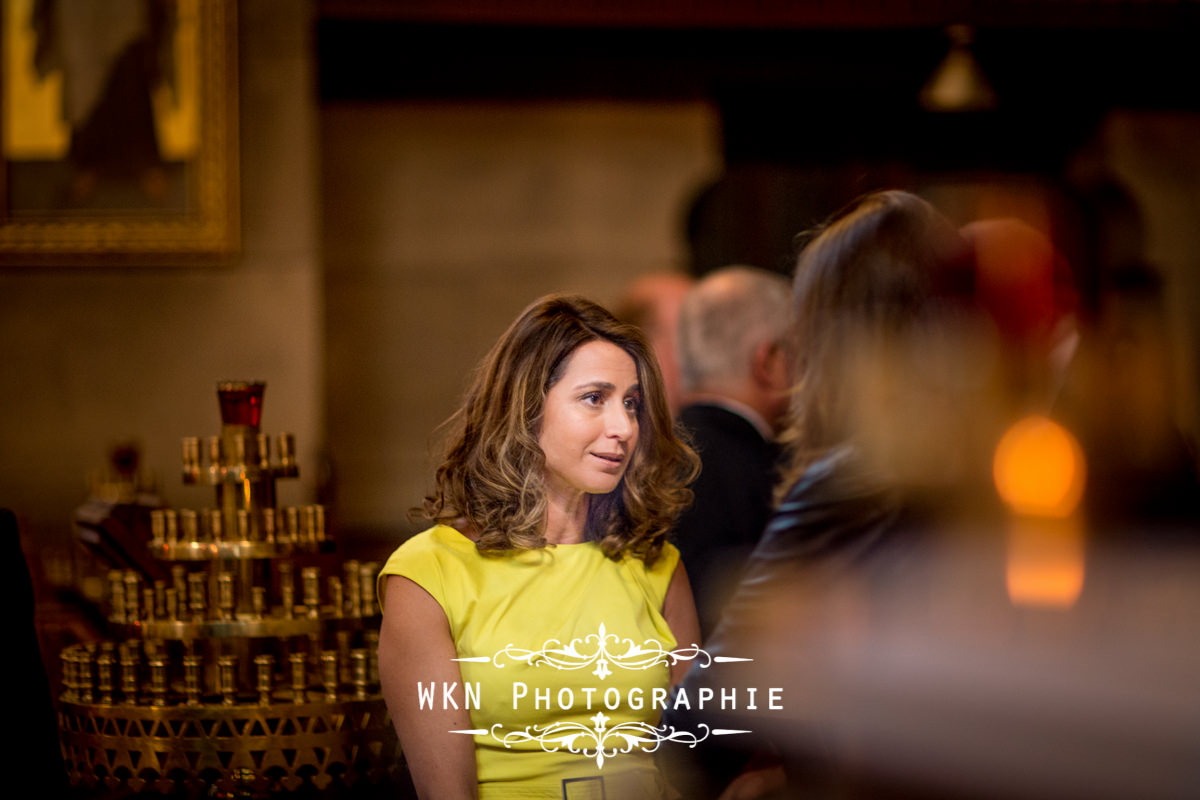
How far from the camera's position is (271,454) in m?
1.80

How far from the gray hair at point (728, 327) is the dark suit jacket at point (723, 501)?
0.41 feet

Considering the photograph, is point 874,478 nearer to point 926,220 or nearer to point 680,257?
point 926,220

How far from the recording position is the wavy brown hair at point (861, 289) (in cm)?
172

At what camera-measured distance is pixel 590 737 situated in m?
1.55

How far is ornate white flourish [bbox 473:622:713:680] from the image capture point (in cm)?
153

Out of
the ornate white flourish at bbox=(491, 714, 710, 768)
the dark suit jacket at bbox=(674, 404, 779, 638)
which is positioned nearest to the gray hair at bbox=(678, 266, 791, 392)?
the dark suit jacket at bbox=(674, 404, 779, 638)

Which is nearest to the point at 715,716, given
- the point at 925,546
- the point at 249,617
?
the point at 925,546

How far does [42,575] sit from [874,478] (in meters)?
1.90

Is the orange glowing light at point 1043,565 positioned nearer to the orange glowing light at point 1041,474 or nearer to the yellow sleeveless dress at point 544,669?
the orange glowing light at point 1041,474

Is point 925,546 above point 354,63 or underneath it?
underneath

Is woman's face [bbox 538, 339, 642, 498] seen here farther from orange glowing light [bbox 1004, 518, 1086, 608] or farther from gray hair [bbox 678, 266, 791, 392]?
gray hair [bbox 678, 266, 791, 392]

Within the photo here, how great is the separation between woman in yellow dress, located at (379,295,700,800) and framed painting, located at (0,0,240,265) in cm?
342

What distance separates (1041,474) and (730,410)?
120 cm

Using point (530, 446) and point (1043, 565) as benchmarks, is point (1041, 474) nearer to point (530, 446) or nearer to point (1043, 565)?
Result: point (1043, 565)
